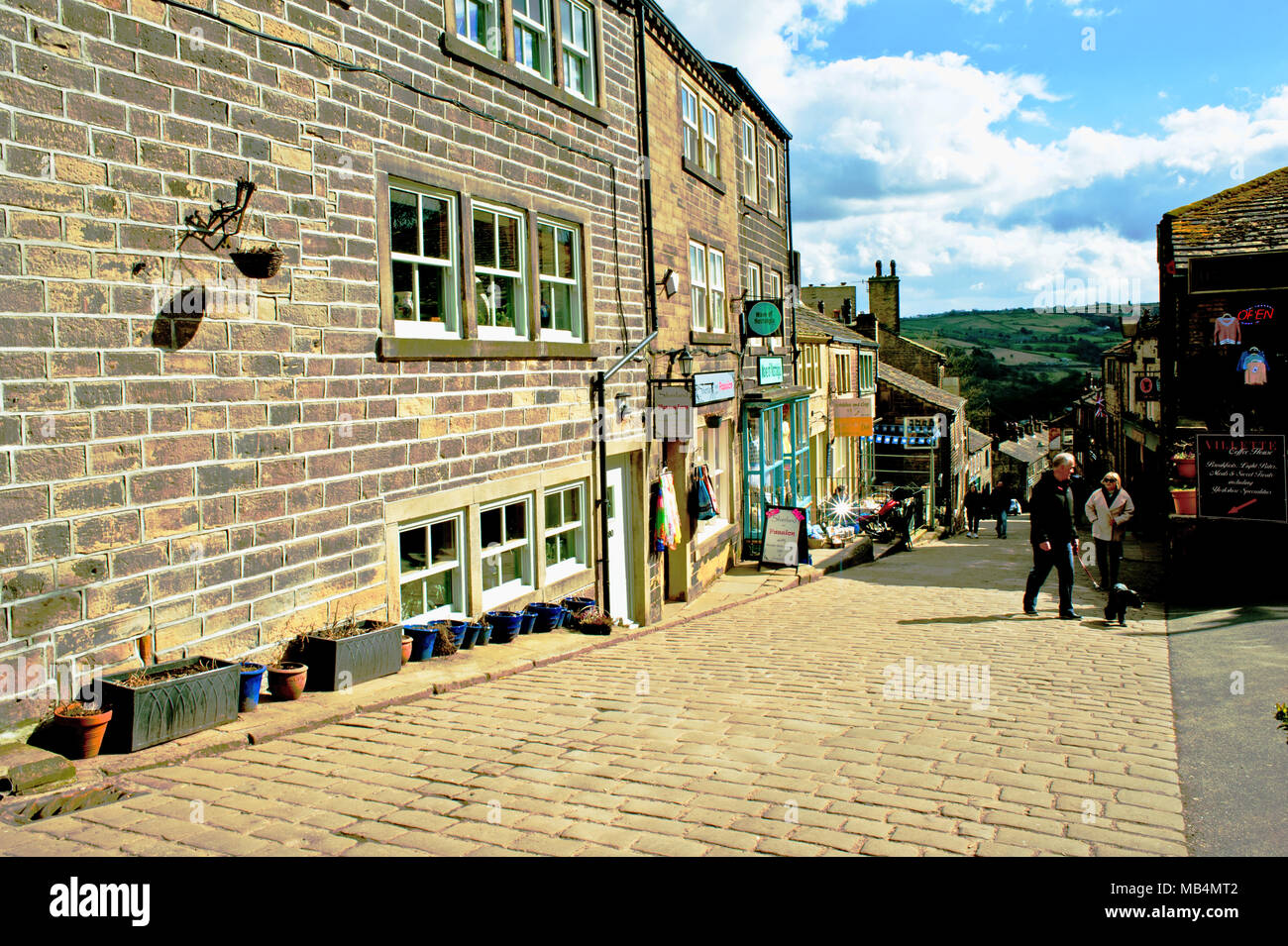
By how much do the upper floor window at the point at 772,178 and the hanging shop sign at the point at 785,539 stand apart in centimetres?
795

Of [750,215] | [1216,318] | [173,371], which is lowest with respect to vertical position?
[173,371]

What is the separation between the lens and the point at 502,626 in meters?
9.75

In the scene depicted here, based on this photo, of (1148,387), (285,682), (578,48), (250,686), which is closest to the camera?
(250,686)

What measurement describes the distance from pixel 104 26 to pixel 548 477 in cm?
635

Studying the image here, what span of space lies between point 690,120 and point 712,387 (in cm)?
499

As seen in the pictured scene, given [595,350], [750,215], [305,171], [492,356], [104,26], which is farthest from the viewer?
[750,215]

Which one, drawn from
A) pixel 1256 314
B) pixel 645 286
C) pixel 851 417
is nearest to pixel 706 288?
pixel 645 286

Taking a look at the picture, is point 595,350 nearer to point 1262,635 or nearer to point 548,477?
point 548,477

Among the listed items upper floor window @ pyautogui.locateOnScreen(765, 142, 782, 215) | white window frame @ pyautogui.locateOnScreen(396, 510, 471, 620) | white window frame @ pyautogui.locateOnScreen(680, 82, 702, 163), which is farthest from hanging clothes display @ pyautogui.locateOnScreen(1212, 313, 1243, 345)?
white window frame @ pyautogui.locateOnScreen(396, 510, 471, 620)

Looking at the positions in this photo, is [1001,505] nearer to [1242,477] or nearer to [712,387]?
[1242,477]

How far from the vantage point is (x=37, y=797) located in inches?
187

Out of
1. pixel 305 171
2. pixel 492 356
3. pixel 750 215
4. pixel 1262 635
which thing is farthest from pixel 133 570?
pixel 750 215

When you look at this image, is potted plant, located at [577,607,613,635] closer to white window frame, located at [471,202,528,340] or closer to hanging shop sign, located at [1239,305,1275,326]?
white window frame, located at [471,202,528,340]

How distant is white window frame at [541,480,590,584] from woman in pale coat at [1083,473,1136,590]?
22.2 feet
